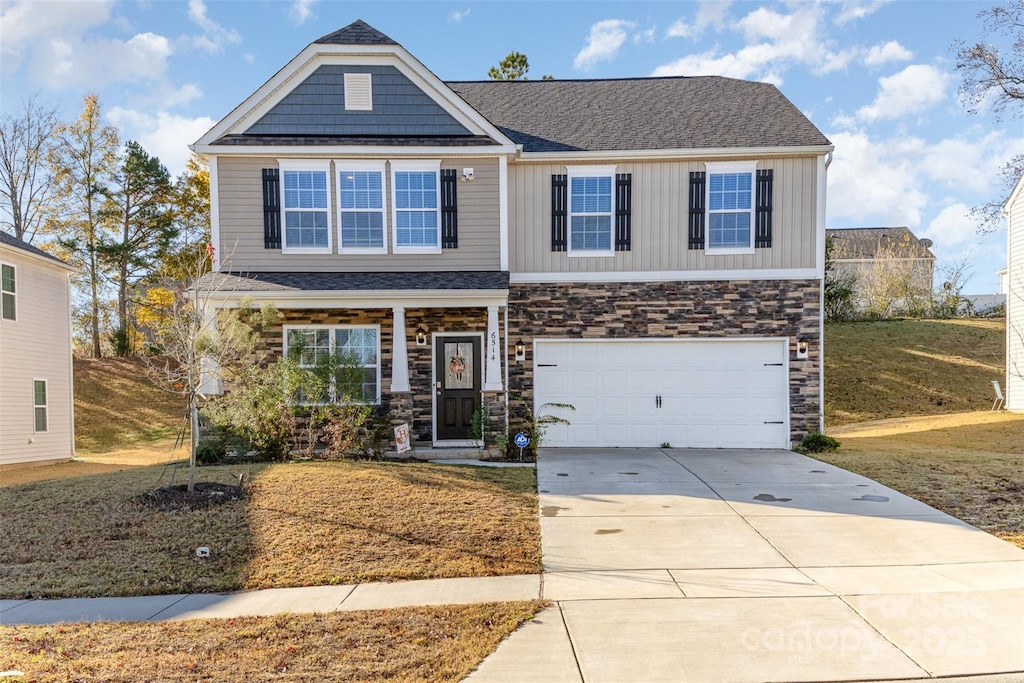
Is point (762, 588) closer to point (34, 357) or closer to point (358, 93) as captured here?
point (358, 93)

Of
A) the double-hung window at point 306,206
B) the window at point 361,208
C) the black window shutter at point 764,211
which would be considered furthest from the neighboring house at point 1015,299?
the double-hung window at point 306,206

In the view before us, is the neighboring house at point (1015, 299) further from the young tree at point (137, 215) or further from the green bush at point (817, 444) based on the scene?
the young tree at point (137, 215)

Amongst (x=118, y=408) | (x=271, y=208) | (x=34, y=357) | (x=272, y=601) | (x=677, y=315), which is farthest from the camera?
(x=118, y=408)

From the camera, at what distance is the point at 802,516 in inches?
310

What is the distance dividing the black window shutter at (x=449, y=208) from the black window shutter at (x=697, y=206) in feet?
15.6

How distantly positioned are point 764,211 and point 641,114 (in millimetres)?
3488

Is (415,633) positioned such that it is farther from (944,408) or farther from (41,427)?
(944,408)

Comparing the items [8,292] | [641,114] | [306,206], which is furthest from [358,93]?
[8,292]

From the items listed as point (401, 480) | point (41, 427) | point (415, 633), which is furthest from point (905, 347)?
point (41, 427)

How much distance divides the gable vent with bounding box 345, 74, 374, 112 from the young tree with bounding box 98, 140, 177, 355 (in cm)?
1650

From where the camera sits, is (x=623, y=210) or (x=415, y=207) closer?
(x=415, y=207)

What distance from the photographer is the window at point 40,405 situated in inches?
595

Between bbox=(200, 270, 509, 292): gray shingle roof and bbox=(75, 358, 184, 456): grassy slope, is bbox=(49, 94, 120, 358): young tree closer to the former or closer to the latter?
bbox=(75, 358, 184, 456): grassy slope

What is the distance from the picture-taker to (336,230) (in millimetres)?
12375
